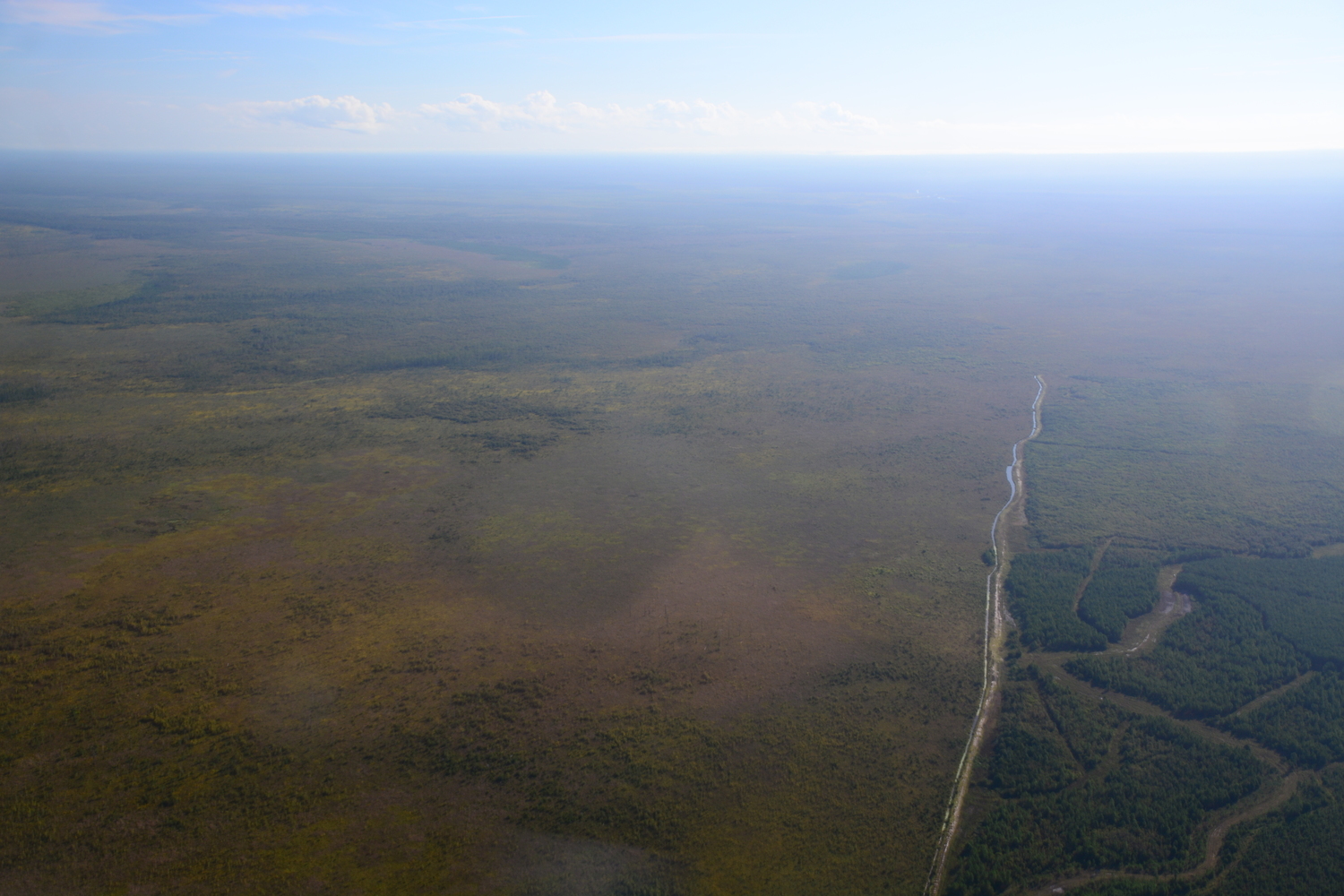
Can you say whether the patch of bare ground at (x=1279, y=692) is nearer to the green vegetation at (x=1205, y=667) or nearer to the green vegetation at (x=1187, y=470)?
the green vegetation at (x=1205, y=667)

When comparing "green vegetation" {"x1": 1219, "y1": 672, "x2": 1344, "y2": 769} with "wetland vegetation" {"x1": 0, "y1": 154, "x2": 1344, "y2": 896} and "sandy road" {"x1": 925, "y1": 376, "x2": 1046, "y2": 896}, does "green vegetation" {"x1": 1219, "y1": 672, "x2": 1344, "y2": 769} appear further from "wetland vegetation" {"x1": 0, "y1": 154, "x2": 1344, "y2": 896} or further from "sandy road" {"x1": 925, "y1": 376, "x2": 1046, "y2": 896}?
"sandy road" {"x1": 925, "y1": 376, "x2": 1046, "y2": 896}

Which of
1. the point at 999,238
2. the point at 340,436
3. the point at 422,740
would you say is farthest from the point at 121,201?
Result: the point at 422,740

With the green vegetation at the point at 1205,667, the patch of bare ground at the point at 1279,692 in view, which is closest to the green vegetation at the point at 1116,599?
the green vegetation at the point at 1205,667

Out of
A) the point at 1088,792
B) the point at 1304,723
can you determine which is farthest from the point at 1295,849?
the point at 1304,723

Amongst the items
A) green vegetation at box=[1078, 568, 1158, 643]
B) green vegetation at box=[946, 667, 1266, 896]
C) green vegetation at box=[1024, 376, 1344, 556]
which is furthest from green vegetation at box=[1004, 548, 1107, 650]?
green vegetation at box=[946, 667, 1266, 896]

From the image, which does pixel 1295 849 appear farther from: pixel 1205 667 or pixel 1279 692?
pixel 1205 667

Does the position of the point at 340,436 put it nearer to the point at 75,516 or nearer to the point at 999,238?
the point at 75,516
